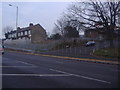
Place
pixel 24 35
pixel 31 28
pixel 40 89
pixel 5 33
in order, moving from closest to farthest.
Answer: pixel 40 89 → pixel 31 28 → pixel 24 35 → pixel 5 33

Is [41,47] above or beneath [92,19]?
beneath

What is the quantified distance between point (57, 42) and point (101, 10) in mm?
20466

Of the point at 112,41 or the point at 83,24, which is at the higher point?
the point at 83,24

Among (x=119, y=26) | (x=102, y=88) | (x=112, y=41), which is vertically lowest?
(x=102, y=88)

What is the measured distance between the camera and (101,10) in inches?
1314

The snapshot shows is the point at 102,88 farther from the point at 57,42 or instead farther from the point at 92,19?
the point at 57,42

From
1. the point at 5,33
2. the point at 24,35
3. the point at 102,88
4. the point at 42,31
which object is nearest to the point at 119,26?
the point at 102,88

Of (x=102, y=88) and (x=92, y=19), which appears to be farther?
(x=92, y=19)

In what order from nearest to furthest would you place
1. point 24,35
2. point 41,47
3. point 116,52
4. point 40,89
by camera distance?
point 40,89, point 116,52, point 41,47, point 24,35

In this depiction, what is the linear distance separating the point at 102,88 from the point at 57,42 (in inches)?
1728

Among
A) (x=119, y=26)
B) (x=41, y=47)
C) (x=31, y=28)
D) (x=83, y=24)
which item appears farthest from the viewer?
(x=31, y=28)

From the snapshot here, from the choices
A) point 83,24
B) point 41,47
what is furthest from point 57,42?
point 83,24

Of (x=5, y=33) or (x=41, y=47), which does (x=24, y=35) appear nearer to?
(x=5, y=33)

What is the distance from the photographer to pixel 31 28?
281ft
